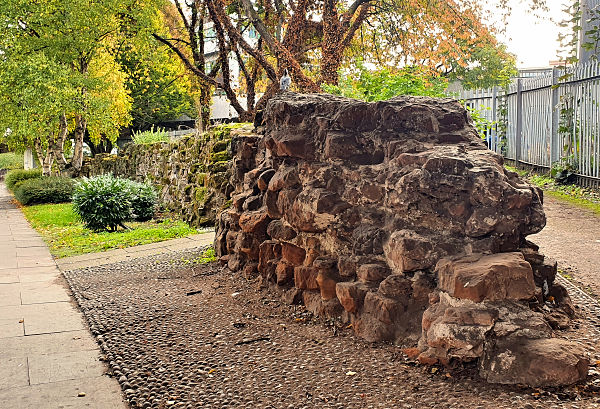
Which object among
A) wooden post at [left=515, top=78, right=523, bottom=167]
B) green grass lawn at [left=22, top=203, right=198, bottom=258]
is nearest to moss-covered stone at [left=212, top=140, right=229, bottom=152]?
green grass lawn at [left=22, top=203, right=198, bottom=258]

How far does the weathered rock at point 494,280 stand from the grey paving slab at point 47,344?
276cm

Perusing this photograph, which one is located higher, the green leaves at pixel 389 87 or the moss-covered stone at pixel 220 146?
the green leaves at pixel 389 87

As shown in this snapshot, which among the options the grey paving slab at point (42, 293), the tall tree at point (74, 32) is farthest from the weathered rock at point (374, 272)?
the tall tree at point (74, 32)

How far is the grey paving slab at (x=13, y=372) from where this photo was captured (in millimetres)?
3932

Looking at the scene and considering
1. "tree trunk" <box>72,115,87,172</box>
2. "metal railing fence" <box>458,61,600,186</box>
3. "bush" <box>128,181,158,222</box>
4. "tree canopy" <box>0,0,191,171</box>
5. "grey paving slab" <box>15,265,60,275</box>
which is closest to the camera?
"grey paving slab" <box>15,265,60,275</box>

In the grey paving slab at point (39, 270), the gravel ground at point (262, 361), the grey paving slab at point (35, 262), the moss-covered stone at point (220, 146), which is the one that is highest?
the moss-covered stone at point (220, 146)

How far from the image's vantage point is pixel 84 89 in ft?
73.7

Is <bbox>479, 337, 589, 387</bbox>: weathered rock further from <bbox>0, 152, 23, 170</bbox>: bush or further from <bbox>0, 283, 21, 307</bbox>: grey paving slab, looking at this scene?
<bbox>0, 152, 23, 170</bbox>: bush

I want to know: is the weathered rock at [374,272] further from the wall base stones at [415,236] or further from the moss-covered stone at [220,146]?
the moss-covered stone at [220,146]

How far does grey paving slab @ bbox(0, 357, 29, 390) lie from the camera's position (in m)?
3.93

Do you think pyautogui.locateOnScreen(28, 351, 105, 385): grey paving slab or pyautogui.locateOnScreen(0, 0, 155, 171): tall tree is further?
pyautogui.locateOnScreen(0, 0, 155, 171): tall tree

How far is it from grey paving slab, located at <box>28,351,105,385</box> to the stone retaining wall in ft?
14.0

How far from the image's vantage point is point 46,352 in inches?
178

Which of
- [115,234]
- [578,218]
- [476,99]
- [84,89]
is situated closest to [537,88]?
[476,99]
